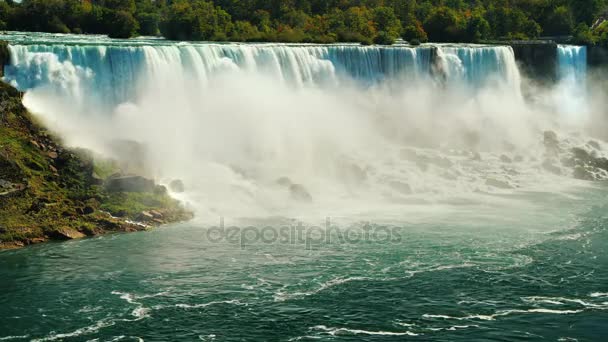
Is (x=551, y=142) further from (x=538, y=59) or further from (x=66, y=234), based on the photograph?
(x=66, y=234)

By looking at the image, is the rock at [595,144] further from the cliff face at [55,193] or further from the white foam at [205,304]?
the white foam at [205,304]

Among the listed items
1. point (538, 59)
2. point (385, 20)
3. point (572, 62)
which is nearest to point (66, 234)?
point (538, 59)

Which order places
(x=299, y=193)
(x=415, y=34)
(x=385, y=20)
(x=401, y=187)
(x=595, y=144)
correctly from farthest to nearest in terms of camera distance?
(x=385, y=20) → (x=415, y=34) → (x=595, y=144) → (x=401, y=187) → (x=299, y=193)

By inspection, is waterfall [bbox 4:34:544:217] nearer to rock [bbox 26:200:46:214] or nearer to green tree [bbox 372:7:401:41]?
rock [bbox 26:200:46:214]

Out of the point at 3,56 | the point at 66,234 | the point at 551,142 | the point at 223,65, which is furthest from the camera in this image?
the point at 551,142

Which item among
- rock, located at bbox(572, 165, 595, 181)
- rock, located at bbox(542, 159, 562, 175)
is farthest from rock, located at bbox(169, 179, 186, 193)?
rock, located at bbox(572, 165, 595, 181)

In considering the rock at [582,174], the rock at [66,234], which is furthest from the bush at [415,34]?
the rock at [66,234]
